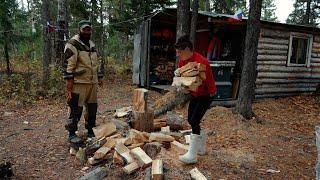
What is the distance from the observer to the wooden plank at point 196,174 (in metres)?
4.60

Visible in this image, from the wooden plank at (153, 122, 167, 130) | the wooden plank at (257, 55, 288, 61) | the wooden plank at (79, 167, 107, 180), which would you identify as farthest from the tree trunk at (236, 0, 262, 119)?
the wooden plank at (79, 167, 107, 180)

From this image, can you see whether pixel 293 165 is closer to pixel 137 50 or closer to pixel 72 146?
pixel 72 146

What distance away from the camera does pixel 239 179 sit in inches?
197

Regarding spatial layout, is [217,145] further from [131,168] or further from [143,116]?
[131,168]

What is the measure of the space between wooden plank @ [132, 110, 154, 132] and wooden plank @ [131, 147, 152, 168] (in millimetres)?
1326

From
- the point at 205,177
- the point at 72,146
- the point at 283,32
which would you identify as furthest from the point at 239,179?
the point at 283,32

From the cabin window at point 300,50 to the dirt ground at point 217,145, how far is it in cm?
300

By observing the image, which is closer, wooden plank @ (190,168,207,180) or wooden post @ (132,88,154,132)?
wooden plank @ (190,168,207,180)

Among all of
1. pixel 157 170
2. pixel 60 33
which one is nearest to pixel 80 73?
pixel 157 170

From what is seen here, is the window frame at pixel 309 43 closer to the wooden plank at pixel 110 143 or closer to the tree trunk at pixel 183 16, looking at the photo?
the tree trunk at pixel 183 16

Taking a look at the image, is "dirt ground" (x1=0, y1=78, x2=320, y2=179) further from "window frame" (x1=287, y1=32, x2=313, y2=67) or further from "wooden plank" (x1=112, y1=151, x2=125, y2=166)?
"window frame" (x1=287, y1=32, x2=313, y2=67)

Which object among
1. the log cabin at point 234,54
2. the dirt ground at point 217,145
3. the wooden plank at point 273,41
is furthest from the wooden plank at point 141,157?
the wooden plank at point 273,41

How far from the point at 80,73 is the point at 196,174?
3089mm

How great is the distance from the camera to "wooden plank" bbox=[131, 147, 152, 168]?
515 cm
